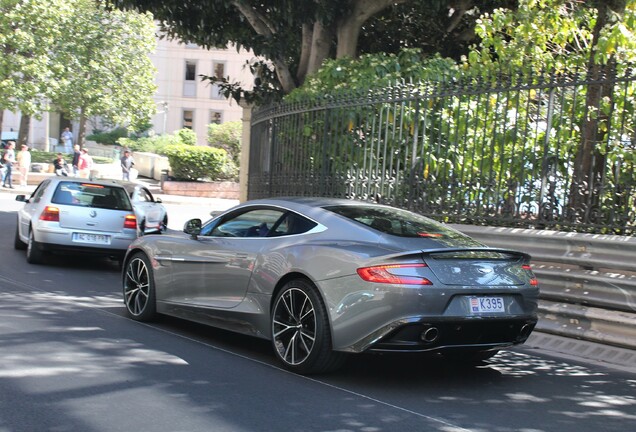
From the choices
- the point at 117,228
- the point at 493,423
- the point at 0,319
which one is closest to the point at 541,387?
the point at 493,423

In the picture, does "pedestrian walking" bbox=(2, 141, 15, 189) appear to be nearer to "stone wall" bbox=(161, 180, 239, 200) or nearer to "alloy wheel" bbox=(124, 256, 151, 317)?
"stone wall" bbox=(161, 180, 239, 200)

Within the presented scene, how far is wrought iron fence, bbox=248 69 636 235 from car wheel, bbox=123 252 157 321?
345 centimetres

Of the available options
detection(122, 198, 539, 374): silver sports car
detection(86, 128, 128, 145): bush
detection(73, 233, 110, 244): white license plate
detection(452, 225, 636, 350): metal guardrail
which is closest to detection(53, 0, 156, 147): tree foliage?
detection(86, 128, 128, 145): bush

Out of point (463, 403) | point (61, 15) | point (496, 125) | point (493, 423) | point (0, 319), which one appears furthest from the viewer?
point (61, 15)

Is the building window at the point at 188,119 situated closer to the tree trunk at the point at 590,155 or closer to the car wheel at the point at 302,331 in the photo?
the tree trunk at the point at 590,155

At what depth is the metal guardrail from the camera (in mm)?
7934

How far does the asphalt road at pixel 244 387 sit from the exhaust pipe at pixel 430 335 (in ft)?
1.37

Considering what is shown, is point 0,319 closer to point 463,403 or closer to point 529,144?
point 463,403

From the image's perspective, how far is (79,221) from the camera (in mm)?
12352

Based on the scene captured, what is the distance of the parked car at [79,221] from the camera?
1226 centimetres

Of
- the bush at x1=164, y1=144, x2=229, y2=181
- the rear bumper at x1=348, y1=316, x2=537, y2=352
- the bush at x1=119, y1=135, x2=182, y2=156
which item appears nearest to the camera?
the rear bumper at x1=348, y1=316, x2=537, y2=352

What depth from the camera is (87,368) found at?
6281mm

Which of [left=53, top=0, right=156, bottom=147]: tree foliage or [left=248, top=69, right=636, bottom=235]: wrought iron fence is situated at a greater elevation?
[left=53, top=0, right=156, bottom=147]: tree foliage

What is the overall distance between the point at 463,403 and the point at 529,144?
4472mm
